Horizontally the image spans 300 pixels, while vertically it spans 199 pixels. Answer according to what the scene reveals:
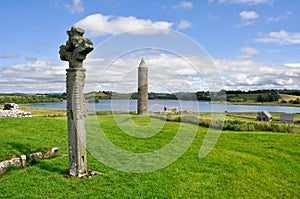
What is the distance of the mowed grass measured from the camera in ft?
24.4

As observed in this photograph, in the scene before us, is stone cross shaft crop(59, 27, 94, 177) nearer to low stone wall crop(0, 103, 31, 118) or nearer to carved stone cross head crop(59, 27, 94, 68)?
carved stone cross head crop(59, 27, 94, 68)

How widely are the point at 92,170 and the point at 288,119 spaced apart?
3650 cm

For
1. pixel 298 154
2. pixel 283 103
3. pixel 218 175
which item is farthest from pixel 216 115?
pixel 283 103

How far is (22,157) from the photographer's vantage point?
9555 millimetres

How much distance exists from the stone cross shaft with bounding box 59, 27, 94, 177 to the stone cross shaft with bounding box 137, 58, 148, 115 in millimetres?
23310

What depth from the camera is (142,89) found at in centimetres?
3153

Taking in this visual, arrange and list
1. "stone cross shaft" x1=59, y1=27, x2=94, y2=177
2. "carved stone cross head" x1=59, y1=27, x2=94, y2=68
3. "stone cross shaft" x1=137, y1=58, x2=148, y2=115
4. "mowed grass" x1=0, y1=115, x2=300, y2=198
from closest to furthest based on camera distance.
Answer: "mowed grass" x1=0, y1=115, x2=300, y2=198 → "carved stone cross head" x1=59, y1=27, x2=94, y2=68 → "stone cross shaft" x1=59, y1=27, x2=94, y2=177 → "stone cross shaft" x1=137, y1=58, x2=148, y2=115

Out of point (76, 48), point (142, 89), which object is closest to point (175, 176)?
point (76, 48)

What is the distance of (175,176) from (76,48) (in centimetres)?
529

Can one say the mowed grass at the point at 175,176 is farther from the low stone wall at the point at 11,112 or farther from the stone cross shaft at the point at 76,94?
the low stone wall at the point at 11,112

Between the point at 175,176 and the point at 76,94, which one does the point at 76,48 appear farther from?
the point at 175,176

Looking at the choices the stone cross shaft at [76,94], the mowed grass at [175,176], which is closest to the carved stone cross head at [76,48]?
the stone cross shaft at [76,94]

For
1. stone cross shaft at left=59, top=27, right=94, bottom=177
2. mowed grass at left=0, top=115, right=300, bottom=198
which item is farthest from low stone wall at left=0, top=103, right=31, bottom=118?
stone cross shaft at left=59, top=27, right=94, bottom=177

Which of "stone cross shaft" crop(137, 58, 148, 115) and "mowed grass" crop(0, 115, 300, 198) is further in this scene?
"stone cross shaft" crop(137, 58, 148, 115)
